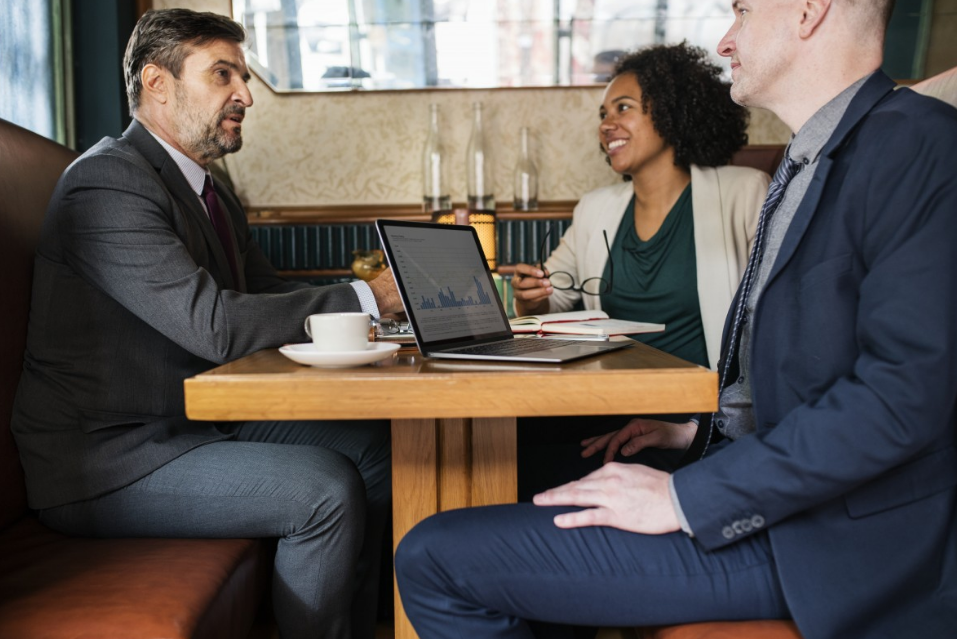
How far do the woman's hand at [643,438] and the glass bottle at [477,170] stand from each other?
1.77 metres

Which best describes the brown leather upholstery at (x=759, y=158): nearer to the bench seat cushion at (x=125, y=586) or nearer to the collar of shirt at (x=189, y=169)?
the collar of shirt at (x=189, y=169)

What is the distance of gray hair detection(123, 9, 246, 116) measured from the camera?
1882 mm

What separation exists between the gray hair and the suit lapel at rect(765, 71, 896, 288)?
1.49m

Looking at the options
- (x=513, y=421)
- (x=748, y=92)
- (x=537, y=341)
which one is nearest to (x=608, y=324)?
(x=537, y=341)

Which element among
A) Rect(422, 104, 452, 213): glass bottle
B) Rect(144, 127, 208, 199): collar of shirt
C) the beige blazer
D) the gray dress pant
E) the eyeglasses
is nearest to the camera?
the gray dress pant

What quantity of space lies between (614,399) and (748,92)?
59 cm

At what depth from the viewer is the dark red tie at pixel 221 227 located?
1.87 m

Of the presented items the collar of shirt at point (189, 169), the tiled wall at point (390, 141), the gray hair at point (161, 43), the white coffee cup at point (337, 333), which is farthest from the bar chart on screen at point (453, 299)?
the tiled wall at point (390, 141)

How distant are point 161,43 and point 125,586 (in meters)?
1.30

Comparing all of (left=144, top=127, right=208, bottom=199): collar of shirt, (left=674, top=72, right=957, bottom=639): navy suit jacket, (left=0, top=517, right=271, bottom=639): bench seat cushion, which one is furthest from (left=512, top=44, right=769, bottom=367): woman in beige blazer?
(left=674, top=72, right=957, bottom=639): navy suit jacket

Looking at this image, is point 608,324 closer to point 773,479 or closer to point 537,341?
point 537,341

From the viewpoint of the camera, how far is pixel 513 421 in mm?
1313

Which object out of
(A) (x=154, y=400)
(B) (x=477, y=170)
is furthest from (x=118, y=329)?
(B) (x=477, y=170)

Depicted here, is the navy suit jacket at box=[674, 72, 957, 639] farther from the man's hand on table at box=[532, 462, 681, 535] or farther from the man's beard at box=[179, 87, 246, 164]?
the man's beard at box=[179, 87, 246, 164]
